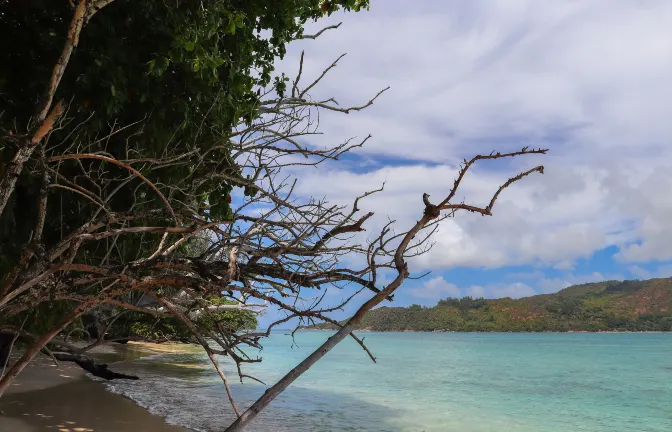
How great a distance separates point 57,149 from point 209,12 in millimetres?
1843

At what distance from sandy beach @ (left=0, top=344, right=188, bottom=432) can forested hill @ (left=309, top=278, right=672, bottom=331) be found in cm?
7593

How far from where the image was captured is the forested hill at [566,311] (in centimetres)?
9088

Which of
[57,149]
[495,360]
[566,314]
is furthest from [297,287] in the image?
[566,314]

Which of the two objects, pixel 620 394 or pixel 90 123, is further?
pixel 620 394

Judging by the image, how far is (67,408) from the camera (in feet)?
30.0

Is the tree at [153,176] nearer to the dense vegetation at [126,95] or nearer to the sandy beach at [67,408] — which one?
the dense vegetation at [126,95]

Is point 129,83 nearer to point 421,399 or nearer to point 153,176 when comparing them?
point 153,176

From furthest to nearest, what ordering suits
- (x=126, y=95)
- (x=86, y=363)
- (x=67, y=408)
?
1. (x=67, y=408)
2. (x=86, y=363)
3. (x=126, y=95)

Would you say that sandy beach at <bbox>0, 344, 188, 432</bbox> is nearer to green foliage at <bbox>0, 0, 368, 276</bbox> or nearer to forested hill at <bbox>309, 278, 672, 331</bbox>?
green foliage at <bbox>0, 0, 368, 276</bbox>

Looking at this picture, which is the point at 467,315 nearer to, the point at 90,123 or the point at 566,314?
the point at 566,314

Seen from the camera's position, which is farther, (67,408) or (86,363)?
(67,408)

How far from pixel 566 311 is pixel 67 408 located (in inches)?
3674

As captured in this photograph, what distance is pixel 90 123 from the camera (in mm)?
4688

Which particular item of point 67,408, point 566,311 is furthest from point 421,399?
point 566,311
